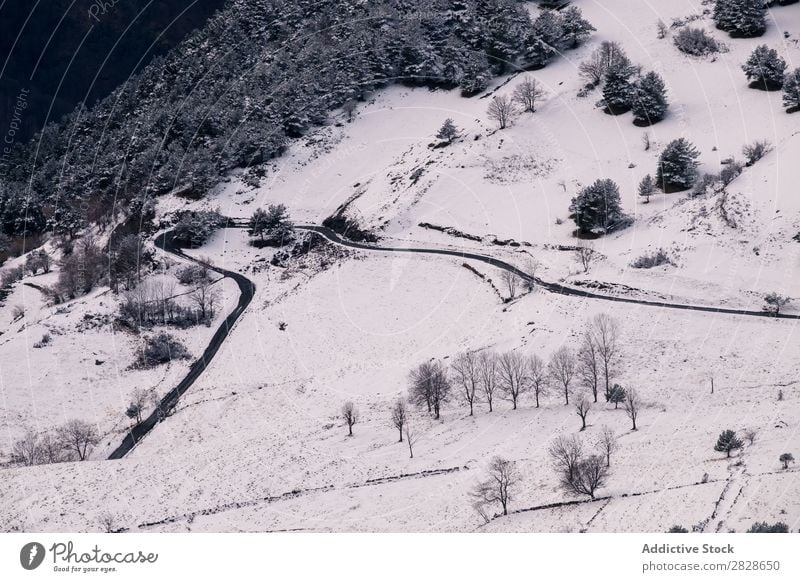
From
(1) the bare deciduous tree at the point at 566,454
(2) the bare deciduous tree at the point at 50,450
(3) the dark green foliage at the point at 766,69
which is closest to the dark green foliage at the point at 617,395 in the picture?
(1) the bare deciduous tree at the point at 566,454

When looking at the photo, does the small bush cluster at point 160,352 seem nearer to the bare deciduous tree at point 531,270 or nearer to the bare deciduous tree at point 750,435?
the bare deciduous tree at point 531,270

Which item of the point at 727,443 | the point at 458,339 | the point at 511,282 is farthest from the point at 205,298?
the point at 727,443

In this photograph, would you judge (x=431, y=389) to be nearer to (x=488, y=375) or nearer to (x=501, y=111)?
(x=488, y=375)

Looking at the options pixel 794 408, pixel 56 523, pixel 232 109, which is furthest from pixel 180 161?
pixel 794 408

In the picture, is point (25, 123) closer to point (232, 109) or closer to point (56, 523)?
point (232, 109)

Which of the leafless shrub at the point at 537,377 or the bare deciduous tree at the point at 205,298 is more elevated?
the leafless shrub at the point at 537,377
